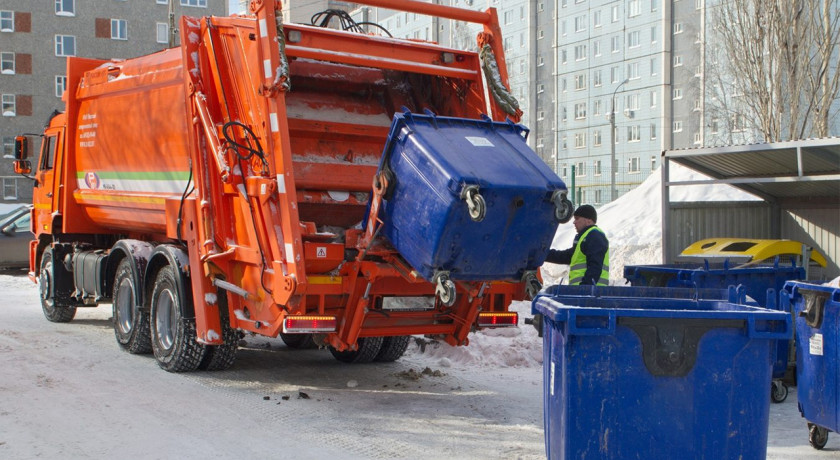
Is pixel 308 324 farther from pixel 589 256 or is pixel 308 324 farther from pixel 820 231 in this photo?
pixel 820 231

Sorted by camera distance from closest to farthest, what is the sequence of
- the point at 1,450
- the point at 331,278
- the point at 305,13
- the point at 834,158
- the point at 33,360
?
the point at 1,450 < the point at 331,278 < the point at 33,360 < the point at 834,158 < the point at 305,13

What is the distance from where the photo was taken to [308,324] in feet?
21.2

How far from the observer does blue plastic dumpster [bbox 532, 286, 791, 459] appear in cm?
404

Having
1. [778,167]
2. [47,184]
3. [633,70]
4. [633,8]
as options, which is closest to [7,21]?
[633,8]

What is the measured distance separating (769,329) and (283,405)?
12.3 feet

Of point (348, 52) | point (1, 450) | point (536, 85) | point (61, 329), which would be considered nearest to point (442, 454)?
point (1, 450)

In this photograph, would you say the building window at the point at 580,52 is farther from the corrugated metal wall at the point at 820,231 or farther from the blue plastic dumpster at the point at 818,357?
the blue plastic dumpster at the point at 818,357

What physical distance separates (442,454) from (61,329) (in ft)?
21.6

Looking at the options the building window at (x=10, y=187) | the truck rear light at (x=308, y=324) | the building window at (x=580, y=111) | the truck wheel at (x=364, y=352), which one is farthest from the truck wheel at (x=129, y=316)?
the building window at (x=10, y=187)

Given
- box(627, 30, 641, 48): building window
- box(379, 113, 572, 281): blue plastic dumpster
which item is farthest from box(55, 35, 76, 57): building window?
box(379, 113, 572, 281): blue plastic dumpster

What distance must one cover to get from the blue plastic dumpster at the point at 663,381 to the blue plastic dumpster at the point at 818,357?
1555mm

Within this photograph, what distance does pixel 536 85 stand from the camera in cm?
5422

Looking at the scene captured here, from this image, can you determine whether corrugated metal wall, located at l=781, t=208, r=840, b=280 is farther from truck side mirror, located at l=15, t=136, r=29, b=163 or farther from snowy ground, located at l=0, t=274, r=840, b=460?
truck side mirror, located at l=15, t=136, r=29, b=163

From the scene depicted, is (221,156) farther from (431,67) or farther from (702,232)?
(702,232)
